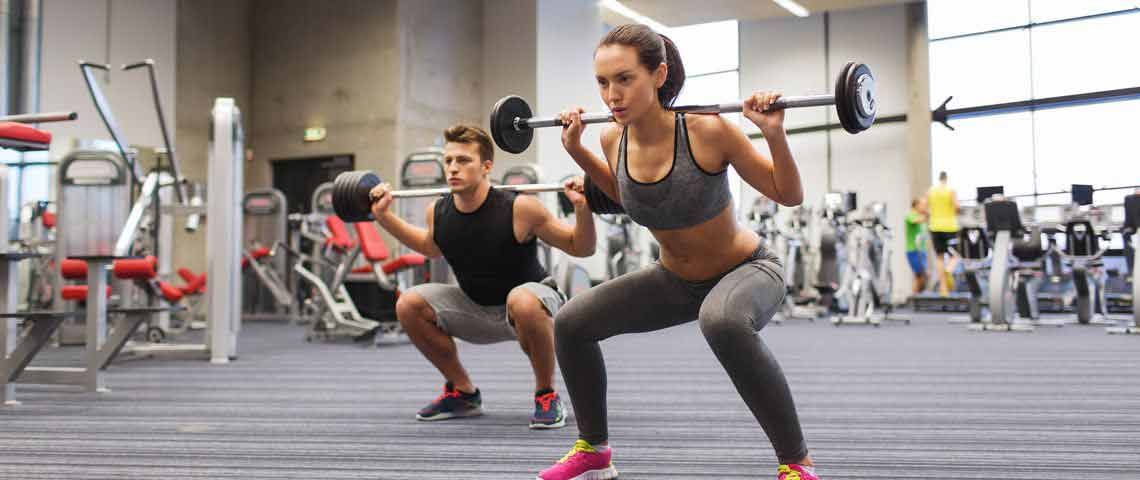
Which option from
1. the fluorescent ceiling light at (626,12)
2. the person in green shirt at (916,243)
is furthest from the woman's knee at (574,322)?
the fluorescent ceiling light at (626,12)

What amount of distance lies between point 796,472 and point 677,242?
481 mm

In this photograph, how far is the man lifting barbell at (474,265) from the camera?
2551 millimetres

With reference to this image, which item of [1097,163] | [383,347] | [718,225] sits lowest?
[383,347]

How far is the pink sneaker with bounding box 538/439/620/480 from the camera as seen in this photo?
183cm

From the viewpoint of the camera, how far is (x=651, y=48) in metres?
1.67

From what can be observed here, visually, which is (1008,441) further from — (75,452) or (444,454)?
(75,452)

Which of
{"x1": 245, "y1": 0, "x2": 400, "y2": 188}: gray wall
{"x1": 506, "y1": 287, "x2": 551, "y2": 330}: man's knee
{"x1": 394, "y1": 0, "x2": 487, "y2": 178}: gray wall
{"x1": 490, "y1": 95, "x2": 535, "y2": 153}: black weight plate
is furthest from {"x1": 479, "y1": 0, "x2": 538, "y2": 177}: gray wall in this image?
{"x1": 490, "y1": 95, "x2": 535, "y2": 153}: black weight plate

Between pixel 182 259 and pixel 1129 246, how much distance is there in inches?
368

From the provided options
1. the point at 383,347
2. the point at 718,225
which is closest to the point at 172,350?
the point at 383,347

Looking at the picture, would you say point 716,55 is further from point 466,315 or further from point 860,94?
point 860,94

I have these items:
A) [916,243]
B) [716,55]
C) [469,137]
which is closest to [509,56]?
[716,55]

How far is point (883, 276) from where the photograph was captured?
7715 mm

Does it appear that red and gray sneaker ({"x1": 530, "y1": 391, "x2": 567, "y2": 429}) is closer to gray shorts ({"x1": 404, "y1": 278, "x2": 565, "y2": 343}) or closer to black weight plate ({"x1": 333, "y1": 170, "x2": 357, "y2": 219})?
gray shorts ({"x1": 404, "y1": 278, "x2": 565, "y2": 343})

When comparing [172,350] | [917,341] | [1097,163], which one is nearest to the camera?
[172,350]
